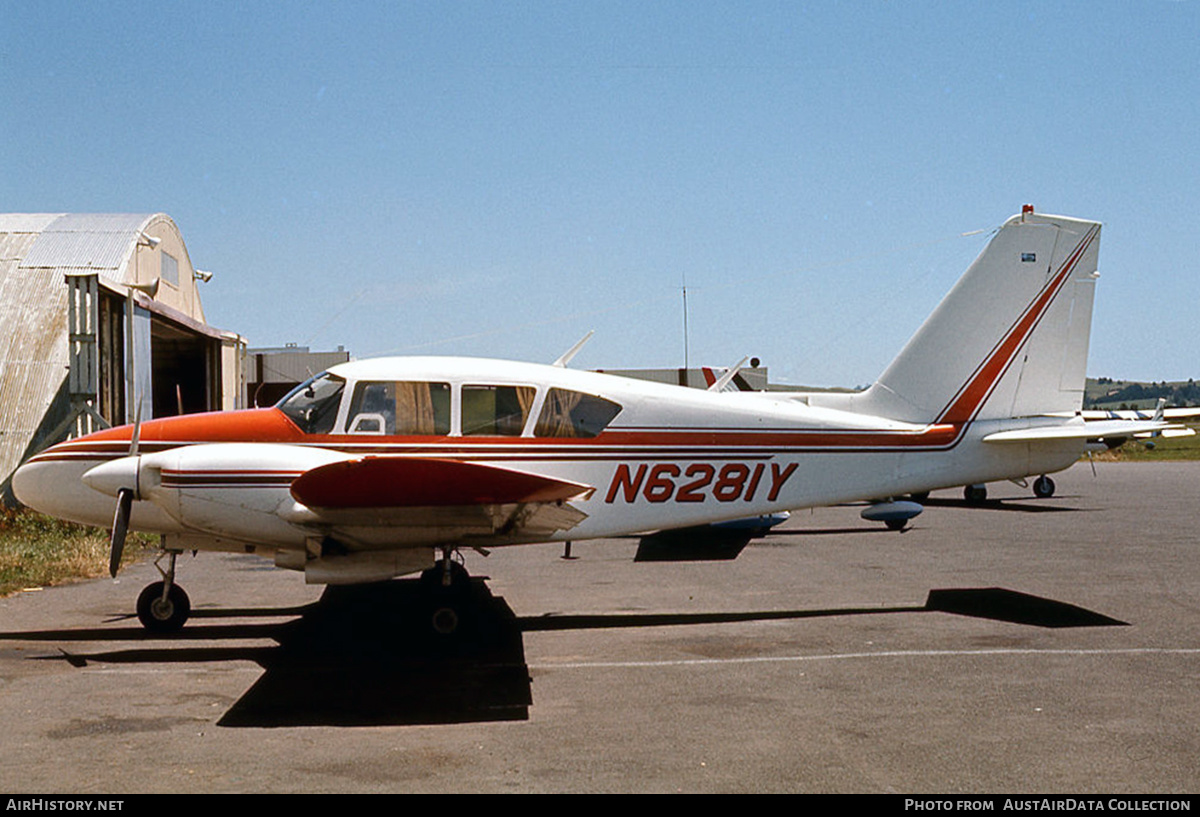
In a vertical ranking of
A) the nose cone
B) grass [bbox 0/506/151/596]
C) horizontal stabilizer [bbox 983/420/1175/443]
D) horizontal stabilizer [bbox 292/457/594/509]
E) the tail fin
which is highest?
the tail fin

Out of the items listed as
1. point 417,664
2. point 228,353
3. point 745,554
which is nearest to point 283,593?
point 417,664

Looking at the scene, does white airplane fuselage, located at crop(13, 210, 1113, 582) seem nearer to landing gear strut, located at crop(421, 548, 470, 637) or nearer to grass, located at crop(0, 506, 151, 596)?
landing gear strut, located at crop(421, 548, 470, 637)

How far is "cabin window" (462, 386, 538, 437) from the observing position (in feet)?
30.0

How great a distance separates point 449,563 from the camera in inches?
344

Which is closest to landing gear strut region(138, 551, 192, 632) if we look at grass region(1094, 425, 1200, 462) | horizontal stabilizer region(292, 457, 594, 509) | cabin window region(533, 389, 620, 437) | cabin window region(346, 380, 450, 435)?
cabin window region(346, 380, 450, 435)

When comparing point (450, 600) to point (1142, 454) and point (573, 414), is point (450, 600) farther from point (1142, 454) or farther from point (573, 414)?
point (1142, 454)

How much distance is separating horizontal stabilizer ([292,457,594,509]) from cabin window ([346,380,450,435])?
1.60m

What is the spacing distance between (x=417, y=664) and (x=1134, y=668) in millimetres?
5344

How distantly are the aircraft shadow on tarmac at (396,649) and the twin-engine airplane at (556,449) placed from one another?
0.49 meters

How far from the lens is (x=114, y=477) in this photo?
8.26 m

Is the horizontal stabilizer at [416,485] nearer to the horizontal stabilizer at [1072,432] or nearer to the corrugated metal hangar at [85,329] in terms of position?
the horizontal stabilizer at [1072,432]

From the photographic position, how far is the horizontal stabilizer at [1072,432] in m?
9.52

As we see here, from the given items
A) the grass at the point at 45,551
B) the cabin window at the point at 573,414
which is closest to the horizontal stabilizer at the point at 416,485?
the cabin window at the point at 573,414

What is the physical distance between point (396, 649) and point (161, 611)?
2.29 metres
